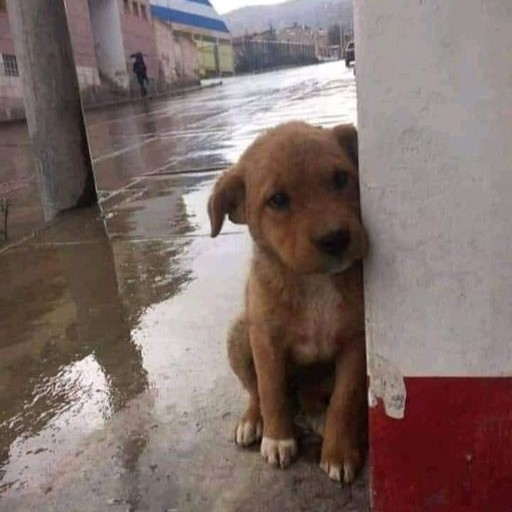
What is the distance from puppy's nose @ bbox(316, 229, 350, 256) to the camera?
1933 mm

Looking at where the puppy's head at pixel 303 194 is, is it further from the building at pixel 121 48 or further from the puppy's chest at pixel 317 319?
the building at pixel 121 48

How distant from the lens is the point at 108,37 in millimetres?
37844

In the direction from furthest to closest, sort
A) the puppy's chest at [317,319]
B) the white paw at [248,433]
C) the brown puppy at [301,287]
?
the white paw at [248,433], the puppy's chest at [317,319], the brown puppy at [301,287]

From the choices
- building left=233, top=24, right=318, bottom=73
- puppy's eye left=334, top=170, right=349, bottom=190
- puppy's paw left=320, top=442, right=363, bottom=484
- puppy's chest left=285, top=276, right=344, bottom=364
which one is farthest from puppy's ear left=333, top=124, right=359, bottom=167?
building left=233, top=24, right=318, bottom=73

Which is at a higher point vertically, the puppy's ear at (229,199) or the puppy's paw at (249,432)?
the puppy's ear at (229,199)

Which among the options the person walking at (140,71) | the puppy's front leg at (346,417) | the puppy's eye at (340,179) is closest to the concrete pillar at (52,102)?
the puppy's front leg at (346,417)

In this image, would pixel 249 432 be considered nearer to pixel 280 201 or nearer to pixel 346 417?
pixel 346 417

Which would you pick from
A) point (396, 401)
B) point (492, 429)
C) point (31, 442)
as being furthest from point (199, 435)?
point (492, 429)

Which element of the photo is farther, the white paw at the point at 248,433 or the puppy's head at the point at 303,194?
the white paw at the point at 248,433

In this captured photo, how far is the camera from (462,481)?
2023 millimetres

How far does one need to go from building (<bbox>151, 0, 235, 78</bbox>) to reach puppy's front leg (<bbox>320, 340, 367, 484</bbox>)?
160 feet

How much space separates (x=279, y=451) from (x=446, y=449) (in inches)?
25.6

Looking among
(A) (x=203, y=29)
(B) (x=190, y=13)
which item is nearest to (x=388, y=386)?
(B) (x=190, y=13)

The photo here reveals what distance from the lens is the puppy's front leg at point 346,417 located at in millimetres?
2358
